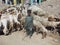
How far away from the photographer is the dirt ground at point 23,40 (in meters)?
2.06

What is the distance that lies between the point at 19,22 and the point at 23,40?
228mm

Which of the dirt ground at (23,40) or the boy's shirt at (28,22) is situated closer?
the dirt ground at (23,40)

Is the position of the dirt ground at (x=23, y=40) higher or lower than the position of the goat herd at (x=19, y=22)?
lower

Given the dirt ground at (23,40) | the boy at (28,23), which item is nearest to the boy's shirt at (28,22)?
the boy at (28,23)

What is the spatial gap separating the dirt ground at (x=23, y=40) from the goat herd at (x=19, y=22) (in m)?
0.05

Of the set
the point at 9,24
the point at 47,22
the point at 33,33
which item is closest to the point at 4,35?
the point at 9,24

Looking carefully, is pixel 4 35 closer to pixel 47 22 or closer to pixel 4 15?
pixel 4 15

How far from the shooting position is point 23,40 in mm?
2148

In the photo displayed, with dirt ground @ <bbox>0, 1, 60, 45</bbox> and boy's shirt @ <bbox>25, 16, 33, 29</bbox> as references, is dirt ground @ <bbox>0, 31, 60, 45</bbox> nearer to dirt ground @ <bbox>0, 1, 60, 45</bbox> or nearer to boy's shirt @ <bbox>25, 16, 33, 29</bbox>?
dirt ground @ <bbox>0, 1, 60, 45</bbox>

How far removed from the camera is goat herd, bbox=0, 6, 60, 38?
2113 mm

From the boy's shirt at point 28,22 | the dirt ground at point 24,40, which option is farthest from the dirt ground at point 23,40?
the boy's shirt at point 28,22

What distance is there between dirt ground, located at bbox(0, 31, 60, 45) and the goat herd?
0.05 m

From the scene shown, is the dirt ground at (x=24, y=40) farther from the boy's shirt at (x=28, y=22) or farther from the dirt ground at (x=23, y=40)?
the boy's shirt at (x=28, y=22)

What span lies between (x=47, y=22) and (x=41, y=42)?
24 centimetres
